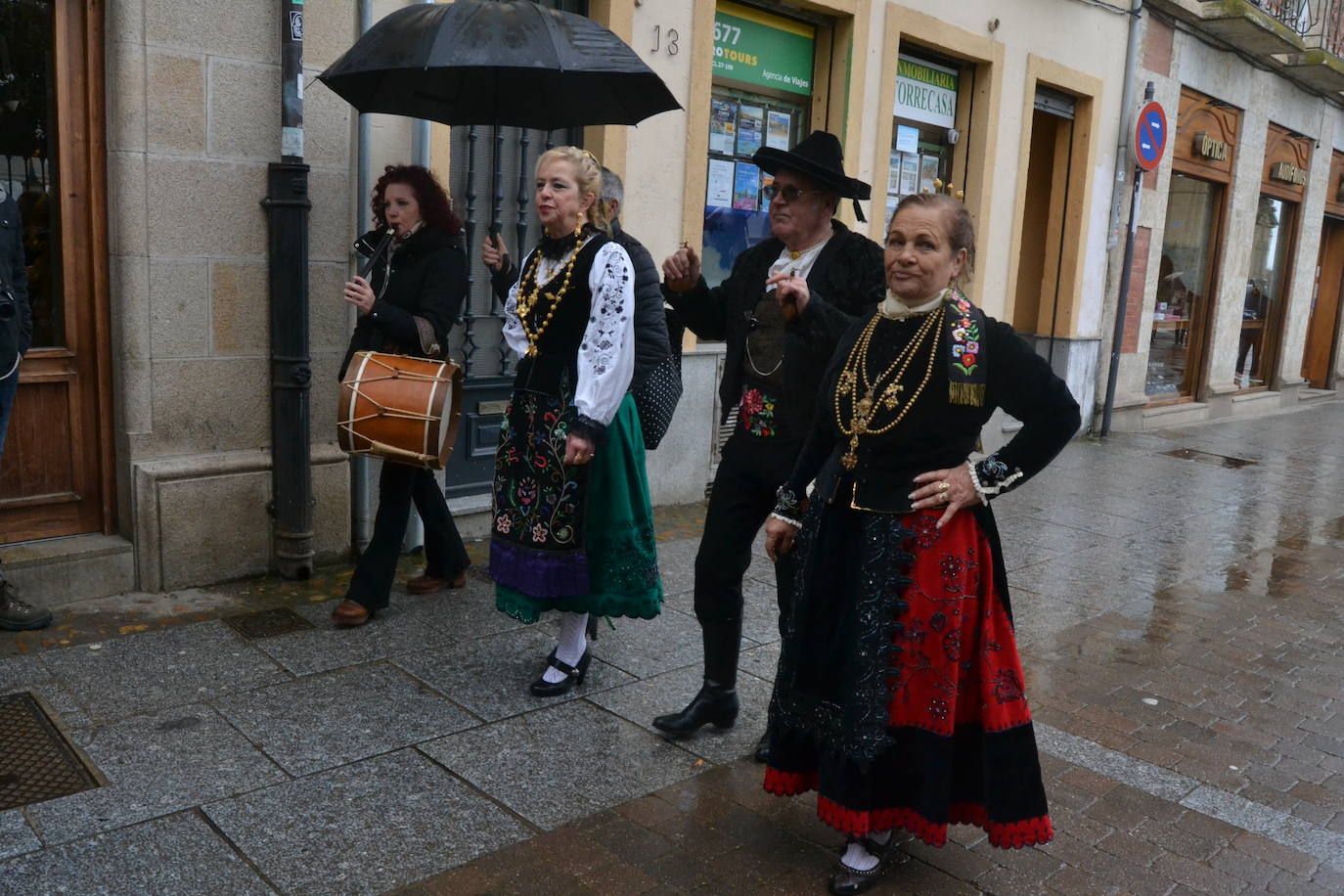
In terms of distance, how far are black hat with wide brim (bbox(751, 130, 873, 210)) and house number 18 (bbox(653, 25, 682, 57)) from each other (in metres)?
3.61

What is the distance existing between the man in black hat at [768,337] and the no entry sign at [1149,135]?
882 cm

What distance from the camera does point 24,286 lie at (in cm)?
454

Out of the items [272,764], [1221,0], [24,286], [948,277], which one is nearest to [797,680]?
[948,277]

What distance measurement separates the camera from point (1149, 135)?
11.6 meters

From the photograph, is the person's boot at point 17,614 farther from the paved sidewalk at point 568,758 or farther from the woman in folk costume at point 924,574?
the woman in folk costume at point 924,574

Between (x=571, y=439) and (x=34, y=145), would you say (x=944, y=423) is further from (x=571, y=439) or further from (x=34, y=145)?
(x=34, y=145)

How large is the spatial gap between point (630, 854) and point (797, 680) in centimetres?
66

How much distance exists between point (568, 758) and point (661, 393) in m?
1.30

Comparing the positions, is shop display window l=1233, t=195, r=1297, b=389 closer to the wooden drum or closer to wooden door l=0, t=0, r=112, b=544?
the wooden drum

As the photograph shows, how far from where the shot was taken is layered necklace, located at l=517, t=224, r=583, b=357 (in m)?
4.02

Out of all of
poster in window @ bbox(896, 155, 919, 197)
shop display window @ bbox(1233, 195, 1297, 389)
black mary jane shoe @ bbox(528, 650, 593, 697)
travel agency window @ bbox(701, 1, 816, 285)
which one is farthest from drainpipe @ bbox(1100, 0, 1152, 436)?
black mary jane shoe @ bbox(528, 650, 593, 697)

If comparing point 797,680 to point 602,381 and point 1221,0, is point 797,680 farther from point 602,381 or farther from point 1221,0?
point 1221,0

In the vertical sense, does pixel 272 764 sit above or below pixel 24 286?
below

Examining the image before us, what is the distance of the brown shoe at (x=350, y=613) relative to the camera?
4.88 m
